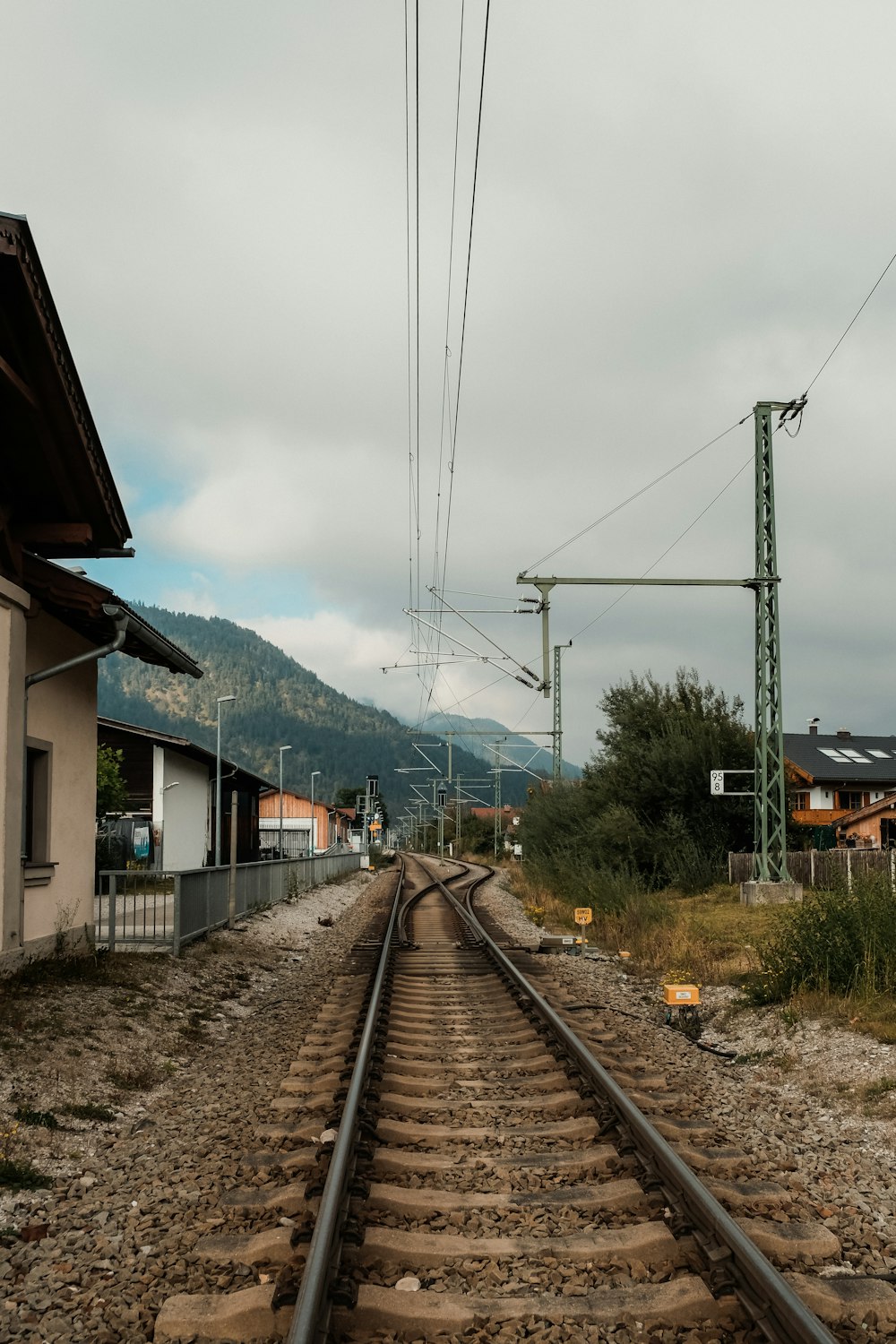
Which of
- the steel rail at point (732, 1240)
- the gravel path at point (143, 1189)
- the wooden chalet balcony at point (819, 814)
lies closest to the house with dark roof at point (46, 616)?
the gravel path at point (143, 1189)

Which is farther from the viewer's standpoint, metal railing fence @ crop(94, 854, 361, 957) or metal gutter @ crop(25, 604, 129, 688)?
metal railing fence @ crop(94, 854, 361, 957)

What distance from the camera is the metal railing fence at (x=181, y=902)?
14.5 m

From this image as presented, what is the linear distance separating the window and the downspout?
118 mm

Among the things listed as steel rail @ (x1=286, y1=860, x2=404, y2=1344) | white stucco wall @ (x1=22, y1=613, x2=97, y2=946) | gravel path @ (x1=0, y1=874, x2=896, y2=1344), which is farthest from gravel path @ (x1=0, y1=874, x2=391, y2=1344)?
white stucco wall @ (x1=22, y1=613, x2=97, y2=946)

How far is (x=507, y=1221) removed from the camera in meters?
4.76

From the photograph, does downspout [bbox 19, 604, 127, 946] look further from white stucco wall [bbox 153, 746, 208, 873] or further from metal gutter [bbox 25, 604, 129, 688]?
white stucco wall [bbox 153, 746, 208, 873]

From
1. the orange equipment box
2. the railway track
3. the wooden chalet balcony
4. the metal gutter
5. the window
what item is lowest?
the wooden chalet balcony

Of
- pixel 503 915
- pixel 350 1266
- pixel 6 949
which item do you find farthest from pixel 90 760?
pixel 503 915

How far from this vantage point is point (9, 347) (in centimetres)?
1014

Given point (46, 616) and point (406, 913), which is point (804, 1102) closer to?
point (46, 616)

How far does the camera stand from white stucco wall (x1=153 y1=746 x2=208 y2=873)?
1622 inches

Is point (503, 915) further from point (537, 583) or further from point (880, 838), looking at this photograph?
point (880, 838)

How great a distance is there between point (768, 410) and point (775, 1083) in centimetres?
1483

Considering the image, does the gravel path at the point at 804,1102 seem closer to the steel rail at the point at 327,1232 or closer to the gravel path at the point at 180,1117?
the gravel path at the point at 180,1117
